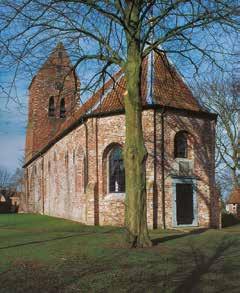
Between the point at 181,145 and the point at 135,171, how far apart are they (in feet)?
36.1

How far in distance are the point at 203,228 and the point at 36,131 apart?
25959 mm

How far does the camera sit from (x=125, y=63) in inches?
534

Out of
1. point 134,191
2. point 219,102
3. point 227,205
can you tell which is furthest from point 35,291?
point 227,205

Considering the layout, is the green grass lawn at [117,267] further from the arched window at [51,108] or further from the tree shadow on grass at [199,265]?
the arched window at [51,108]

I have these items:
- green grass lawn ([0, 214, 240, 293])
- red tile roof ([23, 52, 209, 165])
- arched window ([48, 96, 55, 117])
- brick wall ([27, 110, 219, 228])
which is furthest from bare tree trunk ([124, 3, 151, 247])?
arched window ([48, 96, 55, 117])

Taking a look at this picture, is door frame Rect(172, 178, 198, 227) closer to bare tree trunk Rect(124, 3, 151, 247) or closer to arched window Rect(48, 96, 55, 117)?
bare tree trunk Rect(124, 3, 151, 247)

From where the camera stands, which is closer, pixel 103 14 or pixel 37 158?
pixel 103 14

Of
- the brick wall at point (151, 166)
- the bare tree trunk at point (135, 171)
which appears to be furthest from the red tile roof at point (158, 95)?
the bare tree trunk at point (135, 171)

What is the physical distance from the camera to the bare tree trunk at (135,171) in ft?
41.5

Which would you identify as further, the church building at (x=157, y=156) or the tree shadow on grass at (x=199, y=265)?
the church building at (x=157, y=156)

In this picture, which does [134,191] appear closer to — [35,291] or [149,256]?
[149,256]

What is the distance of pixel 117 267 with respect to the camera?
944 cm

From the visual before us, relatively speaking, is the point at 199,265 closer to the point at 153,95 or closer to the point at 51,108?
the point at 153,95

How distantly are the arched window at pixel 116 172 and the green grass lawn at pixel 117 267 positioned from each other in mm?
8882
